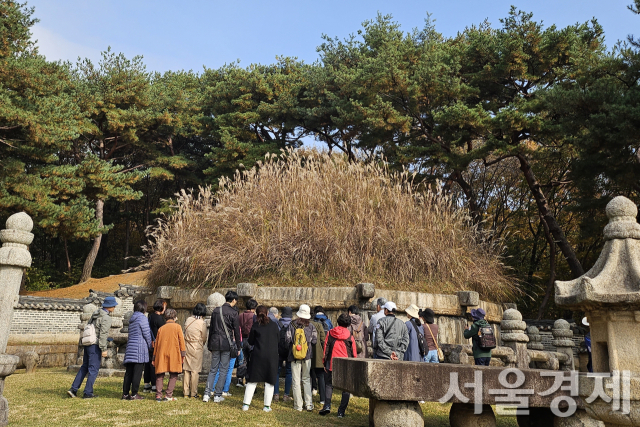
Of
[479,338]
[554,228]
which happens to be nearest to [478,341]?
[479,338]

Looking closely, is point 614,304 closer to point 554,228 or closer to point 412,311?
point 412,311

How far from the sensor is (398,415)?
4.23 m

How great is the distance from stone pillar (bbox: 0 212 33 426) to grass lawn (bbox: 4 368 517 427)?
0.61 meters

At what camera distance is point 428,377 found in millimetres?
4223

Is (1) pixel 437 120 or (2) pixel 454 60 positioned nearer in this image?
(1) pixel 437 120

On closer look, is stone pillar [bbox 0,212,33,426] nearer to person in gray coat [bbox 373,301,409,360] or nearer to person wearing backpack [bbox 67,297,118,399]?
person wearing backpack [bbox 67,297,118,399]

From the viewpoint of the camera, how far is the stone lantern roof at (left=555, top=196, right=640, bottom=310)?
3275 mm

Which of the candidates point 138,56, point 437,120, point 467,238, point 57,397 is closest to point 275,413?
point 57,397

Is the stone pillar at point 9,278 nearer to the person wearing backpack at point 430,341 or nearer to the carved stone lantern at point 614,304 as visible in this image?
the carved stone lantern at point 614,304

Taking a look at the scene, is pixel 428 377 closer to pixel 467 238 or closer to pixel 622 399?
pixel 622 399

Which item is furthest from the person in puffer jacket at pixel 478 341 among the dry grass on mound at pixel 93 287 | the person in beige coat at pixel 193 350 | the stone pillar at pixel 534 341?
the dry grass on mound at pixel 93 287

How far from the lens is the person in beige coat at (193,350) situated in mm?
6328

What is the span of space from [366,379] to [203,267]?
5.16 meters

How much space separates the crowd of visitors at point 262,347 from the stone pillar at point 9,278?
5.38 feet
